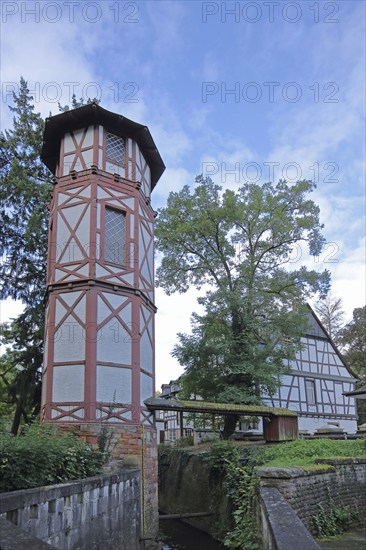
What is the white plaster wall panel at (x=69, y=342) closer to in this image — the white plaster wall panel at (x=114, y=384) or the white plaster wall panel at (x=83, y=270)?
the white plaster wall panel at (x=114, y=384)

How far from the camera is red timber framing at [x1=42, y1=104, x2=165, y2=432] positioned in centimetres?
1120

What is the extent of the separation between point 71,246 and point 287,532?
31.3 feet

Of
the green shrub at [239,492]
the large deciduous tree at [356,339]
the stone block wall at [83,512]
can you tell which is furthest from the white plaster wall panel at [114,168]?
the large deciduous tree at [356,339]

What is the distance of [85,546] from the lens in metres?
6.88

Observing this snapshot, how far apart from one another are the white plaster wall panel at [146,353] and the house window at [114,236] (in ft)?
7.00

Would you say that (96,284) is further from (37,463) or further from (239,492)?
(239,492)

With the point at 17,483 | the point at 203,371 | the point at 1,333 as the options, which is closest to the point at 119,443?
the point at 17,483

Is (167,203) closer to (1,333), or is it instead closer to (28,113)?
(28,113)

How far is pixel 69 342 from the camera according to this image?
37.8 feet

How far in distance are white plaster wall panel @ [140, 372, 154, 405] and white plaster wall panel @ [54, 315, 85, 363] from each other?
69.7 inches

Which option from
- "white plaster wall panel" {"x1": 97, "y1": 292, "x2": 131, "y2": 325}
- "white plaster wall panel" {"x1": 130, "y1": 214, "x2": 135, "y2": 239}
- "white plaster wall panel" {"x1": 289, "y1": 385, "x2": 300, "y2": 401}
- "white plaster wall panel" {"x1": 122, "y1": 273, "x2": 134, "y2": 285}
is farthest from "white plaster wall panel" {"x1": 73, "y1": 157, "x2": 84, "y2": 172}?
"white plaster wall panel" {"x1": 289, "y1": 385, "x2": 300, "y2": 401}

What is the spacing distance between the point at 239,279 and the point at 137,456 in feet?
35.3

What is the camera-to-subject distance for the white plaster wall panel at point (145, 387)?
39.2ft

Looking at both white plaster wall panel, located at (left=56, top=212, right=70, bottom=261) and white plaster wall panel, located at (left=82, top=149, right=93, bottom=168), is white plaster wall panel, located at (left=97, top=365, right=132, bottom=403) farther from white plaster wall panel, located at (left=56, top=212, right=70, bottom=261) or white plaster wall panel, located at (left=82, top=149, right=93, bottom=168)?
white plaster wall panel, located at (left=82, top=149, right=93, bottom=168)
